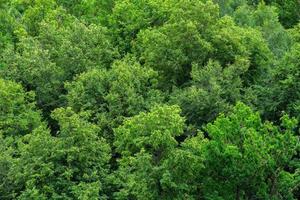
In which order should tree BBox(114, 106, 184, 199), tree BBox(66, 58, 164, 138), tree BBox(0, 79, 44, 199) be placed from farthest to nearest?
tree BBox(66, 58, 164, 138), tree BBox(0, 79, 44, 199), tree BBox(114, 106, 184, 199)

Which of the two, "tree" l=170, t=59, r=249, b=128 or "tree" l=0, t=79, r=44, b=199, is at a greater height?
"tree" l=170, t=59, r=249, b=128

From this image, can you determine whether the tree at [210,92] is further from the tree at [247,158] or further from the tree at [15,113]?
the tree at [15,113]

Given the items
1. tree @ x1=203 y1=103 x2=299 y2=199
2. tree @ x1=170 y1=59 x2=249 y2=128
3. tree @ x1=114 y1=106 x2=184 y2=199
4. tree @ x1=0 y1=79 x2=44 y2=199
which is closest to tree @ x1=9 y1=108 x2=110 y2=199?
tree @ x1=114 y1=106 x2=184 y2=199

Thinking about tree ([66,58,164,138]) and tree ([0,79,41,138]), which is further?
tree ([66,58,164,138])

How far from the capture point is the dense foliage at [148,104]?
3306cm

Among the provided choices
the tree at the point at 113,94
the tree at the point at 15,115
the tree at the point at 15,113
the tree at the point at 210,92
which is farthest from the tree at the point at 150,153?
the tree at the point at 15,113

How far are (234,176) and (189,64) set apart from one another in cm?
1438

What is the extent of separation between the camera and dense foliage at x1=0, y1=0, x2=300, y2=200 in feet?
108

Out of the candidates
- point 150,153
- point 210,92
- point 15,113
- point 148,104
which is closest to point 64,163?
point 150,153

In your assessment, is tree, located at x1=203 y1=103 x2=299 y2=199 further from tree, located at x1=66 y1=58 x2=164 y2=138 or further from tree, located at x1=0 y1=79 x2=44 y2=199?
tree, located at x1=0 y1=79 x2=44 y2=199

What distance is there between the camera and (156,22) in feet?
175

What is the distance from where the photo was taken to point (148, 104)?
137 feet

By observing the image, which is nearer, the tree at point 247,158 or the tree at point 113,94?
the tree at point 247,158

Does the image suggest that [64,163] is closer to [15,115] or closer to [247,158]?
[15,115]
